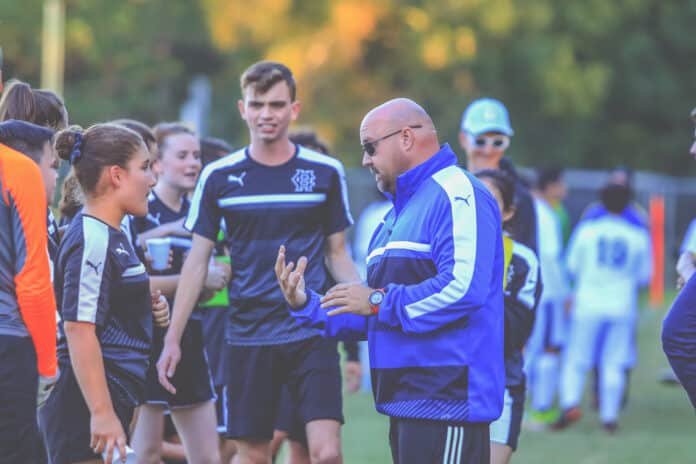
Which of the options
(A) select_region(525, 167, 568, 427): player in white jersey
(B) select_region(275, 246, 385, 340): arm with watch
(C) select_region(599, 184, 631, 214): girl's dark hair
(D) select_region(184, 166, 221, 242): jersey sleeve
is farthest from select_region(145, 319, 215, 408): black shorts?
(C) select_region(599, 184, 631, 214): girl's dark hair

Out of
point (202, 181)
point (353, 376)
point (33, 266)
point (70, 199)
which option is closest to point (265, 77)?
point (202, 181)

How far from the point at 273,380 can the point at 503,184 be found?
1.73 meters

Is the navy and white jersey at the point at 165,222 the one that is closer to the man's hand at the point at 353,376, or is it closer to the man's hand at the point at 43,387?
the man's hand at the point at 353,376

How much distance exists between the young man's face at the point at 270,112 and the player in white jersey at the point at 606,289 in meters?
7.30

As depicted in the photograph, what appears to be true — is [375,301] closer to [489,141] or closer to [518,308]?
[518,308]

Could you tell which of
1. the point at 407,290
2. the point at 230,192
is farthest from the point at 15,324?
the point at 230,192

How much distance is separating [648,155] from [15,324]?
3841cm

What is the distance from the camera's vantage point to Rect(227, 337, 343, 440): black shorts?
24.5 feet

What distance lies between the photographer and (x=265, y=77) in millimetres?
7707

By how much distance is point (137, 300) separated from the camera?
612 centimetres

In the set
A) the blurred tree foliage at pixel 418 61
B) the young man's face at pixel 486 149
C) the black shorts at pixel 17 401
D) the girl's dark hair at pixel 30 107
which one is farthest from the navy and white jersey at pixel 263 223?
the blurred tree foliage at pixel 418 61

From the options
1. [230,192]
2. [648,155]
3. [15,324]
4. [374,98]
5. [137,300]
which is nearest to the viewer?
[15,324]

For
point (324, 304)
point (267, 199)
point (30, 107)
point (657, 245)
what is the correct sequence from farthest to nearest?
point (657, 245), point (267, 199), point (30, 107), point (324, 304)

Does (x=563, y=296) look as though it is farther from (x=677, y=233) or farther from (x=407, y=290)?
(x=677, y=233)
